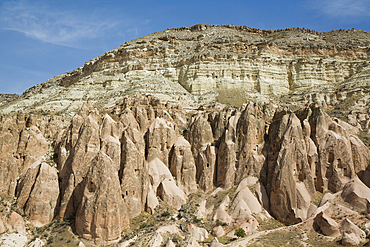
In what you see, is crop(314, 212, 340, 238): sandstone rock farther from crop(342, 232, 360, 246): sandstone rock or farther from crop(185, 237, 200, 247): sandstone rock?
crop(185, 237, 200, 247): sandstone rock

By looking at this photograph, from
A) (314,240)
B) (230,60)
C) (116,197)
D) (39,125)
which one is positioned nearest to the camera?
(314,240)

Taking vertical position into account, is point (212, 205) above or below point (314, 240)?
above

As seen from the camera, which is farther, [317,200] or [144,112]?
[144,112]

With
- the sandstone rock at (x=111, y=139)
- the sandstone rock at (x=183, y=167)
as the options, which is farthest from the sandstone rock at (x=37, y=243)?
the sandstone rock at (x=183, y=167)

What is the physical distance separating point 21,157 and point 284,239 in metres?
35.5

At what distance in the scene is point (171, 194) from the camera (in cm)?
4328

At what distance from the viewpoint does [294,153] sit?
44.5 metres

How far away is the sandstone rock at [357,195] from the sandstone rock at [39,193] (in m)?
36.9

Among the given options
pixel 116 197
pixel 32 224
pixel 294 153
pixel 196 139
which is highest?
pixel 196 139

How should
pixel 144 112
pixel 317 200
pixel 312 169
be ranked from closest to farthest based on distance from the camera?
pixel 317 200
pixel 312 169
pixel 144 112

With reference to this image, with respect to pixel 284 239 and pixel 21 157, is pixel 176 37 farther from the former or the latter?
pixel 284 239

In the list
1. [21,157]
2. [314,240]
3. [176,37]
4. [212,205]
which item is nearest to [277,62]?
[176,37]

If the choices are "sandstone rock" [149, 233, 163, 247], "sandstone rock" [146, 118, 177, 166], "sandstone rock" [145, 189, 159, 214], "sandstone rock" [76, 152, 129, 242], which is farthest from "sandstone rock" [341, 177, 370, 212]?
"sandstone rock" [76, 152, 129, 242]

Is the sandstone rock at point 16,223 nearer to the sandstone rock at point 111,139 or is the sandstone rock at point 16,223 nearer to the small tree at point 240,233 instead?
the sandstone rock at point 111,139
